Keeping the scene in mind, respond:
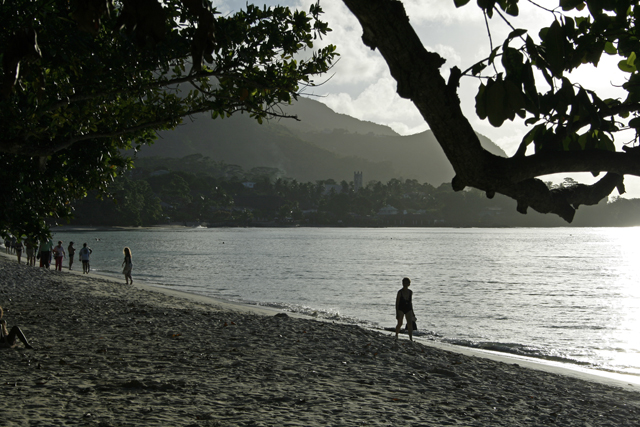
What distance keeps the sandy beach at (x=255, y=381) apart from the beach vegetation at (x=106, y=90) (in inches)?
109

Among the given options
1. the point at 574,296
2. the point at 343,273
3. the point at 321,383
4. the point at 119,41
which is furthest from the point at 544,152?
the point at 343,273

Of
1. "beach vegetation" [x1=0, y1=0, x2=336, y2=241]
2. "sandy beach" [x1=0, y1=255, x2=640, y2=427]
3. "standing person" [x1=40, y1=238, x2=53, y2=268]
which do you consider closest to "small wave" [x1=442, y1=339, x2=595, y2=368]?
"sandy beach" [x1=0, y1=255, x2=640, y2=427]

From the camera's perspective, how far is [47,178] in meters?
9.55

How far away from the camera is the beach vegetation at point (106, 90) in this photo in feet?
20.6

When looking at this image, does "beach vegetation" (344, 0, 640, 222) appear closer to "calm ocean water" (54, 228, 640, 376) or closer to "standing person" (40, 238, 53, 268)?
"calm ocean water" (54, 228, 640, 376)

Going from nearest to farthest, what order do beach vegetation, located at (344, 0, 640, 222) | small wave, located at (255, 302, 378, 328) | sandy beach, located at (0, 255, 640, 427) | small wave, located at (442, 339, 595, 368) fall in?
beach vegetation, located at (344, 0, 640, 222), sandy beach, located at (0, 255, 640, 427), small wave, located at (442, 339, 595, 368), small wave, located at (255, 302, 378, 328)

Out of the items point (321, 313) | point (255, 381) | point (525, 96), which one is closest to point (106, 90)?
point (255, 381)

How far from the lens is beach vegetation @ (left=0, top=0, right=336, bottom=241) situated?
6277 mm

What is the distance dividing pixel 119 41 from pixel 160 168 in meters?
190

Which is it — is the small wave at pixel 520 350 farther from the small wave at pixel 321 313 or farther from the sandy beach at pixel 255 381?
the sandy beach at pixel 255 381

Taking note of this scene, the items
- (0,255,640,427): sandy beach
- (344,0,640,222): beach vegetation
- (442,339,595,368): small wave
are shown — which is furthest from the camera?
(442,339,595,368): small wave

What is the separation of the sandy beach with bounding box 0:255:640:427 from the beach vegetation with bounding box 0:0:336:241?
2.76 metres

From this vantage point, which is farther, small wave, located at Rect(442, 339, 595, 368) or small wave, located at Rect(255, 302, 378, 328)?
small wave, located at Rect(255, 302, 378, 328)

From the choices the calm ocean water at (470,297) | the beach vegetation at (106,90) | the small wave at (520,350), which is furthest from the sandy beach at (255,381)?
the calm ocean water at (470,297)
